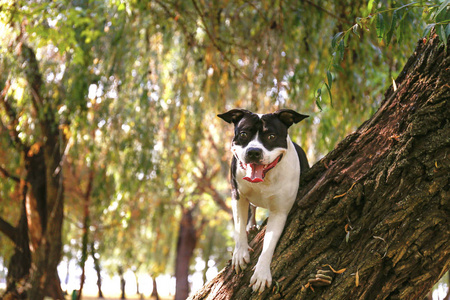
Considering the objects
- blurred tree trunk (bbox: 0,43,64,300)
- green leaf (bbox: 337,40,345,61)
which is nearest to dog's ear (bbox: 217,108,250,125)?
green leaf (bbox: 337,40,345,61)

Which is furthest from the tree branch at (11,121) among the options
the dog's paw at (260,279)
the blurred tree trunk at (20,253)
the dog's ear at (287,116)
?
the dog's paw at (260,279)

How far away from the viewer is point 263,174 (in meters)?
1.98

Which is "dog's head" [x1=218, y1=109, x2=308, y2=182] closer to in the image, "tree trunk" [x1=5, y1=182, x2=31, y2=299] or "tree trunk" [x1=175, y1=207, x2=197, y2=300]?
"tree trunk" [x1=5, y1=182, x2=31, y2=299]

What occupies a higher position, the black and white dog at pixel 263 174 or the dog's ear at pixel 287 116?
the dog's ear at pixel 287 116

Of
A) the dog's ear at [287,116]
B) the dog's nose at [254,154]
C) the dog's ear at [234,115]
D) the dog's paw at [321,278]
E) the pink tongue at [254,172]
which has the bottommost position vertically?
the dog's paw at [321,278]

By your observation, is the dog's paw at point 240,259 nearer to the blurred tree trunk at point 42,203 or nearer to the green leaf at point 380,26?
the green leaf at point 380,26

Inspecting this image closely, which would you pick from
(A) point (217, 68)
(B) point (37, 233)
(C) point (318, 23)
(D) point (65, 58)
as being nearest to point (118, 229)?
(B) point (37, 233)

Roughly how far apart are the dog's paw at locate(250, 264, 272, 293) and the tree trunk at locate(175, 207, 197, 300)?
12012 millimetres

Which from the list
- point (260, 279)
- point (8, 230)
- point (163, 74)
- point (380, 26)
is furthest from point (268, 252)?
point (8, 230)

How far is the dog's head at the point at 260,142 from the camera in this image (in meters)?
1.93

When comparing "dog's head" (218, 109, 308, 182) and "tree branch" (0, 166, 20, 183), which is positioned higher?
"tree branch" (0, 166, 20, 183)

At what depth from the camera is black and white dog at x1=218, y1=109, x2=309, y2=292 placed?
6.45ft

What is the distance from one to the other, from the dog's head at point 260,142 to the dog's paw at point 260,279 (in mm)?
394

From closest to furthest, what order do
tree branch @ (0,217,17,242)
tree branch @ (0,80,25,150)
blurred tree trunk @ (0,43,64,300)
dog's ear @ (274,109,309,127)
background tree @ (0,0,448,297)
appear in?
dog's ear @ (274,109,309,127) < background tree @ (0,0,448,297) < tree branch @ (0,80,25,150) < blurred tree trunk @ (0,43,64,300) < tree branch @ (0,217,17,242)
